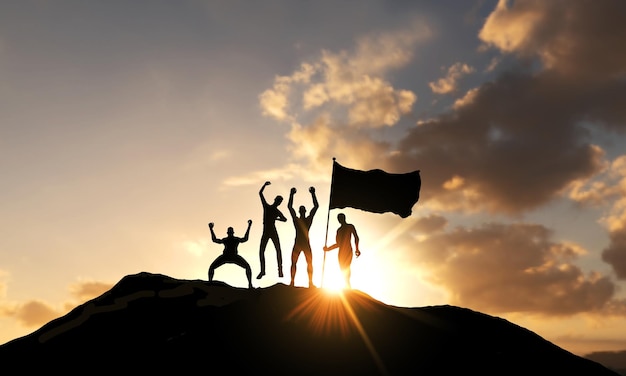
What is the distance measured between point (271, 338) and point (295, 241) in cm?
337

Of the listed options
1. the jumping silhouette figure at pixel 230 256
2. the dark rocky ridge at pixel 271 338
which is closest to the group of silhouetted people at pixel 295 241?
the jumping silhouette figure at pixel 230 256

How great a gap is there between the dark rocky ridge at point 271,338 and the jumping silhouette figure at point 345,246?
88 cm

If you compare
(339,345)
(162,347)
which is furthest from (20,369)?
(339,345)

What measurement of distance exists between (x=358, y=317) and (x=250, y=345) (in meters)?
3.52

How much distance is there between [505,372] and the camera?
15.3 meters

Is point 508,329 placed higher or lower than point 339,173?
lower

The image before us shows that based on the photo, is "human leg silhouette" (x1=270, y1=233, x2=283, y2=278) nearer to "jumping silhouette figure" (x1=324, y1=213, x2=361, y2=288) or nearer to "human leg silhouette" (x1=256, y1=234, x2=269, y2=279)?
"human leg silhouette" (x1=256, y1=234, x2=269, y2=279)

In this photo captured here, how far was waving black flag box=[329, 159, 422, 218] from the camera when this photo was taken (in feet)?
63.6

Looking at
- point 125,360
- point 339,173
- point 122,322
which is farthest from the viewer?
point 339,173

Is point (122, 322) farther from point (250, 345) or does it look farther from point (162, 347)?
point (250, 345)

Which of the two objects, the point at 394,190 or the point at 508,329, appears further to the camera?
the point at 394,190

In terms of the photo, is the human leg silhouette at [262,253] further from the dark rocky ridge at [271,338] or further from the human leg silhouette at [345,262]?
the human leg silhouette at [345,262]

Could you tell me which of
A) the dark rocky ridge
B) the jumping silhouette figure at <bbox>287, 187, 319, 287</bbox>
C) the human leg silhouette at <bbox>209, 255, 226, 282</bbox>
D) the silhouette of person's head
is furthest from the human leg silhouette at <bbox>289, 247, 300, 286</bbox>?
the human leg silhouette at <bbox>209, 255, 226, 282</bbox>

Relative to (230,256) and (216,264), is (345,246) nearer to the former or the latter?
(230,256)
